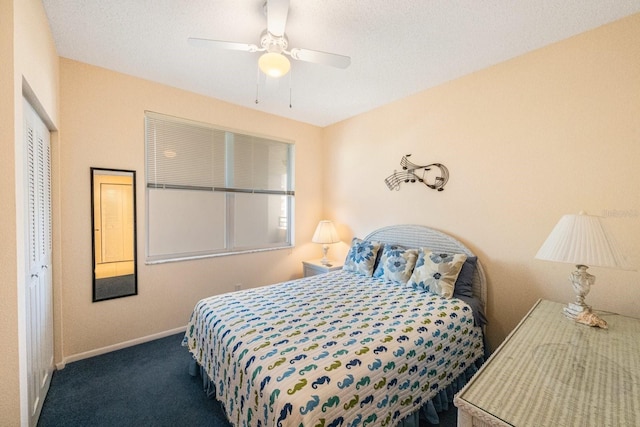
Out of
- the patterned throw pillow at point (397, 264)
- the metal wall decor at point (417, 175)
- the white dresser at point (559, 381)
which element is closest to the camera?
the white dresser at point (559, 381)

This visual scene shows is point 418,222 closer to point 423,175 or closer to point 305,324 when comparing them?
point 423,175

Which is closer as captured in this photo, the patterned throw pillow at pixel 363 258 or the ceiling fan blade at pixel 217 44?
the ceiling fan blade at pixel 217 44

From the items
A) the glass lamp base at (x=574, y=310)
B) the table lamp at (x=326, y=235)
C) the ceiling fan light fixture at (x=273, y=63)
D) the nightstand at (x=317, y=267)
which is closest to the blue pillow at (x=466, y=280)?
the glass lamp base at (x=574, y=310)

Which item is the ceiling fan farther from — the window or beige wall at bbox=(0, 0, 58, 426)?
the window

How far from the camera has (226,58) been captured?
2.25 m

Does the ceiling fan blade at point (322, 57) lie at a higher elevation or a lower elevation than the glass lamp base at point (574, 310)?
higher

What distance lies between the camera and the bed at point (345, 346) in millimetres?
1195

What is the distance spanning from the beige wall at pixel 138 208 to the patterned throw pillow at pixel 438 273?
2.07 metres

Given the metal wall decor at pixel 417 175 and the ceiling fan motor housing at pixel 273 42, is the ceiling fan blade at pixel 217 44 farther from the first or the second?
the metal wall decor at pixel 417 175

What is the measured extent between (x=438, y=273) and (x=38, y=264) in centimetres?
292

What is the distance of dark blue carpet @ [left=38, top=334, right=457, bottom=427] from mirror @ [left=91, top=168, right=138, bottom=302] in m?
0.61

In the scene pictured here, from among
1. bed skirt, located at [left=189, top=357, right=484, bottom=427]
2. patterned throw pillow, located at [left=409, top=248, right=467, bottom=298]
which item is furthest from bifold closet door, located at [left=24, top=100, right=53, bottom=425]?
patterned throw pillow, located at [left=409, top=248, right=467, bottom=298]

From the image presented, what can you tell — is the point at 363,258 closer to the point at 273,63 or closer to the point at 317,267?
the point at 317,267

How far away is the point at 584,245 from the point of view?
1464 millimetres
